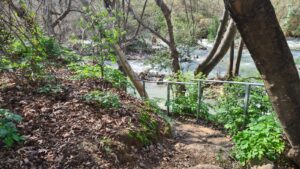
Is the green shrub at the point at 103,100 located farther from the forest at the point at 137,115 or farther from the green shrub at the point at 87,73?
the green shrub at the point at 87,73

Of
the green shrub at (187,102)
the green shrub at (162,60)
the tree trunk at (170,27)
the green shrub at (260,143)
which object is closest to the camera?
the green shrub at (260,143)

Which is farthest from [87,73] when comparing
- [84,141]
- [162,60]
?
[162,60]

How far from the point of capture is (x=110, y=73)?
21.5 feet

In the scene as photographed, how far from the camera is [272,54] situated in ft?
7.45

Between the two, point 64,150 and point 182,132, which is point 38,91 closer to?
point 64,150

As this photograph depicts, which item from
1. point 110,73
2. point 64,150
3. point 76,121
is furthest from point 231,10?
point 110,73

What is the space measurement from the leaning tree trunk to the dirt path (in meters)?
1.15

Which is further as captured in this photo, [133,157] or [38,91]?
[38,91]

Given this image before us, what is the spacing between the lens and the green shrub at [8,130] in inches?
109

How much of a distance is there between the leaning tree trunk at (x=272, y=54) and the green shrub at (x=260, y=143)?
31.1 inches

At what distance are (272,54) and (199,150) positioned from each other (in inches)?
98.8

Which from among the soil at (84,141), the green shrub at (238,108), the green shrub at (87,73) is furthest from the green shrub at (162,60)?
the soil at (84,141)

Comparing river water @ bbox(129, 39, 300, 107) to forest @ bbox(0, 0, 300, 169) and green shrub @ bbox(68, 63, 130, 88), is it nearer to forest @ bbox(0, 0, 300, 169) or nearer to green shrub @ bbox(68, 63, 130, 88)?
green shrub @ bbox(68, 63, 130, 88)

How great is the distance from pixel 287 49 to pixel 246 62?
59.1 ft
